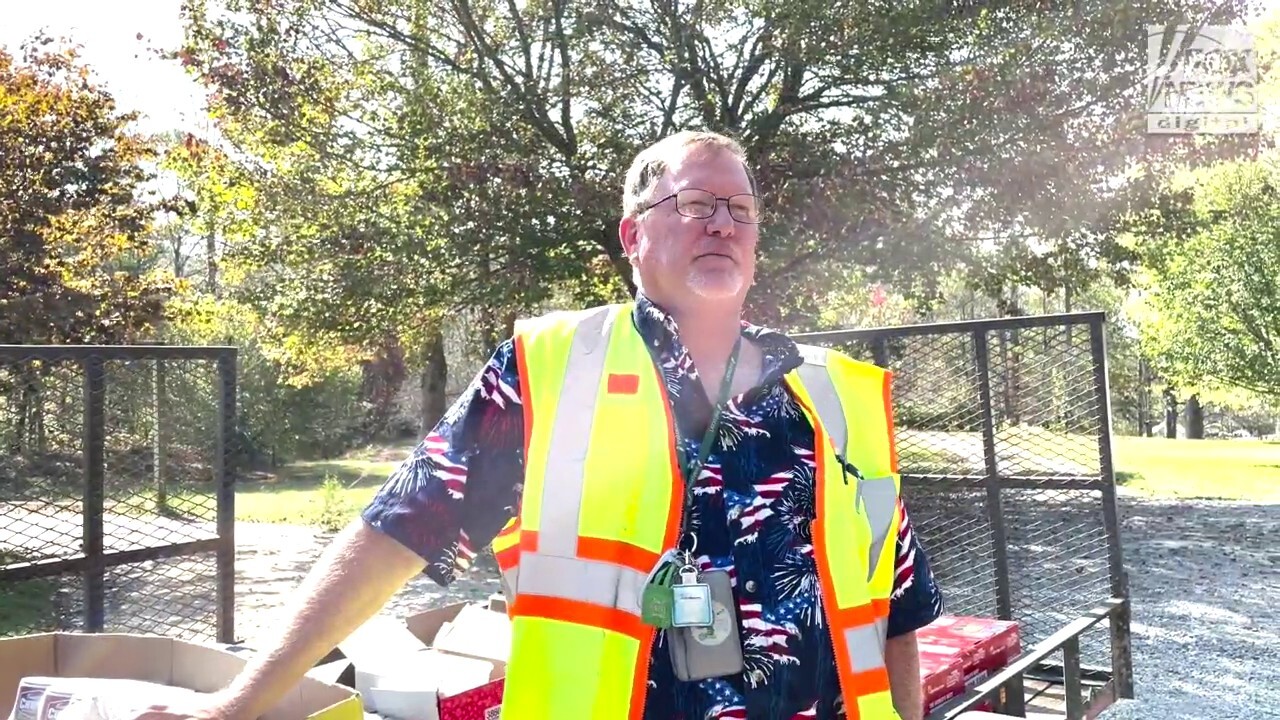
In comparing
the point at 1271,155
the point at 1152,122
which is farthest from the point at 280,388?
the point at 1271,155

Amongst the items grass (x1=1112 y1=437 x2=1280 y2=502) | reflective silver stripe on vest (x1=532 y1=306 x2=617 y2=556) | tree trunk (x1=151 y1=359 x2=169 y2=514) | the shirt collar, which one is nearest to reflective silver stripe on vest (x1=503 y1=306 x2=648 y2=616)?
reflective silver stripe on vest (x1=532 y1=306 x2=617 y2=556)

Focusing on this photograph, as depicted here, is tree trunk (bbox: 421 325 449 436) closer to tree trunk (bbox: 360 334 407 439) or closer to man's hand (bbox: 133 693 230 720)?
tree trunk (bbox: 360 334 407 439)

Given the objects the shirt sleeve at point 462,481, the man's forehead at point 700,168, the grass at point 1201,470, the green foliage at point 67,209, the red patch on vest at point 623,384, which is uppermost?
the green foliage at point 67,209

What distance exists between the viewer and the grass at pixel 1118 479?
52.3ft

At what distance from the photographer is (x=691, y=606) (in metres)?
1.55

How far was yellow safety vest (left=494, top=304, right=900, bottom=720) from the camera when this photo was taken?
154 centimetres

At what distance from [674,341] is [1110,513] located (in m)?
2.65

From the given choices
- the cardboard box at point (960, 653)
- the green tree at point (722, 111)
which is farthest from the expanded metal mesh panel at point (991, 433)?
the green tree at point (722, 111)

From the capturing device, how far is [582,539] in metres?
1.57

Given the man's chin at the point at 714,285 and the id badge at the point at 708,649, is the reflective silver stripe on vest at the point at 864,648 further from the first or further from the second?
the man's chin at the point at 714,285

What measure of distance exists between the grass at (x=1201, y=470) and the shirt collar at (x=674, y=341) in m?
19.3

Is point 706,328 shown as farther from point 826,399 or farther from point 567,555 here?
point 567,555

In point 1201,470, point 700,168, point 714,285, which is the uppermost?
point 700,168

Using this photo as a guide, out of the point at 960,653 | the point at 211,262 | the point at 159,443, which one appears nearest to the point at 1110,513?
the point at 960,653
